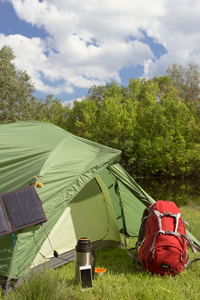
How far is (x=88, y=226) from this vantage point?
16.5ft

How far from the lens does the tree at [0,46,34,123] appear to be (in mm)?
23250

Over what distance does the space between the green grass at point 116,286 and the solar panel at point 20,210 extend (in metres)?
0.61

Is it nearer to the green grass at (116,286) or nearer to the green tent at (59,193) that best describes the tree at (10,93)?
the green tent at (59,193)

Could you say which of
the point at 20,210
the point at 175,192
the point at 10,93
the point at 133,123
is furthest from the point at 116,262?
the point at 133,123

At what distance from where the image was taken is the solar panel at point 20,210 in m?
3.35

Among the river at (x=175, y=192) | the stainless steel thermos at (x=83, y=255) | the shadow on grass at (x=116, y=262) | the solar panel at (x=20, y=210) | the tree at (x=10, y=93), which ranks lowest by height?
the river at (x=175, y=192)

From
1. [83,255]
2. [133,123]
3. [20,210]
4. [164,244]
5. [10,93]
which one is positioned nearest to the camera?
[83,255]

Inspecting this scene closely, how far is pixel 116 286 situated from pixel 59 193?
133 cm

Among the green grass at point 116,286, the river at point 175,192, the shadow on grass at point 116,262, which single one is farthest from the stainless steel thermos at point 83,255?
the river at point 175,192

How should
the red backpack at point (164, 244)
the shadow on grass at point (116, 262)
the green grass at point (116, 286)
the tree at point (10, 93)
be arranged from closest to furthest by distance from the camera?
the green grass at point (116, 286), the red backpack at point (164, 244), the shadow on grass at point (116, 262), the tree at point (10, 93)

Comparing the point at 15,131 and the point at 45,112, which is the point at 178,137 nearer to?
the point at 45,112

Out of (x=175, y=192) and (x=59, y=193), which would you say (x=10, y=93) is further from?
(x=59, y=193)

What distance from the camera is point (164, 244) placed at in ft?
12.0

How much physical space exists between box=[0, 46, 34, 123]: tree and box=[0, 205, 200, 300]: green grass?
841 inches
